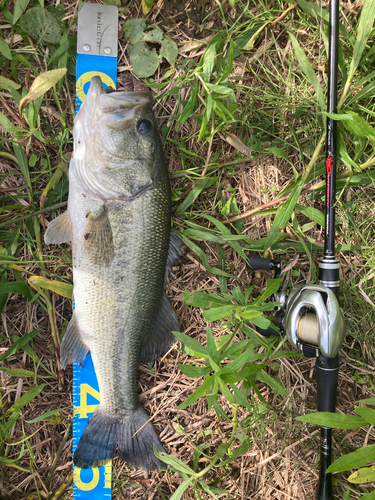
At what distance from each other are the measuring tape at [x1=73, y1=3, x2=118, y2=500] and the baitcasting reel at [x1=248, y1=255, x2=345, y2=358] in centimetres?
133

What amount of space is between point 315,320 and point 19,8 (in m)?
2.56

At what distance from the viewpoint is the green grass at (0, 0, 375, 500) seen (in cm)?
224

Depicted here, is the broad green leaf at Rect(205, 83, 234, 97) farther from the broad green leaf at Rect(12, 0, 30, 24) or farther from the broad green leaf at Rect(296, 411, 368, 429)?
the broad green leaf at Rect(296, 411, 368, 429)

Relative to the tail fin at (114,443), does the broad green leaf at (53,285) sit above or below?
above

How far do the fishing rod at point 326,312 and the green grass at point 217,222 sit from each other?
172 mm

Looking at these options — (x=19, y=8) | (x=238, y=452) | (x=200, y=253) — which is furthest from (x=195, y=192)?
(x=238, y=452)

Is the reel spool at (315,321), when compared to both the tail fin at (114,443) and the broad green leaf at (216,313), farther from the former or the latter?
the tail fin at (114,443)

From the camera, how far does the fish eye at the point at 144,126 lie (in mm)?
1979

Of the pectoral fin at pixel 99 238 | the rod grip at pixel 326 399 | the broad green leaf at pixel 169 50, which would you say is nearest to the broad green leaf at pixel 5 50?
the broad green leaf at pixel 169 50

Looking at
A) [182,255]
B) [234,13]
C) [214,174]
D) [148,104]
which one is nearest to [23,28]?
[148,104]

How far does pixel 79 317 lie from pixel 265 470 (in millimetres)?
1656

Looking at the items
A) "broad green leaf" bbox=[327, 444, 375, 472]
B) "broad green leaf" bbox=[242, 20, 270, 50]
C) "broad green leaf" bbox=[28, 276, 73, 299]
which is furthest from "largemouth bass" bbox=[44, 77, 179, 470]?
"broad green leaf" bbox=[327, 444, 375, 472]

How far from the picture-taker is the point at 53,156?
2338mm

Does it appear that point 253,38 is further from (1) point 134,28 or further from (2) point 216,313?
(2) point 216,313
